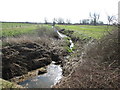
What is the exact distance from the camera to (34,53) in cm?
1487

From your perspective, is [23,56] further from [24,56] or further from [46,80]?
[46,80]

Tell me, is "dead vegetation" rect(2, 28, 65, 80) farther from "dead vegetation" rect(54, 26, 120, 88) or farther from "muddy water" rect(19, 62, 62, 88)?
"dead vegetation" rect(54, 26, 120, 88)

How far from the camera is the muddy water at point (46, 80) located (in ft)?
31.6

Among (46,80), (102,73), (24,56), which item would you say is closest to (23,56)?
(24,56)

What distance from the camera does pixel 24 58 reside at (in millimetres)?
13461

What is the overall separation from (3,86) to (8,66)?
5.12 meters

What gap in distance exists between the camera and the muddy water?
31.6 ft

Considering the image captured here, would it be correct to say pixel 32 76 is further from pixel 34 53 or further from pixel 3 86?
pixel 3 86

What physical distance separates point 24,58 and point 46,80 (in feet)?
13.9

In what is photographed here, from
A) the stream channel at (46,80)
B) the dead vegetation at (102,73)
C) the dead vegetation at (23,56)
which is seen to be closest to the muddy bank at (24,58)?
the dead vegetation at (23,56)

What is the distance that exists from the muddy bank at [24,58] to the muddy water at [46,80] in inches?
65.4

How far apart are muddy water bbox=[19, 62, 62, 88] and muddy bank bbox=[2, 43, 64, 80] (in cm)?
166

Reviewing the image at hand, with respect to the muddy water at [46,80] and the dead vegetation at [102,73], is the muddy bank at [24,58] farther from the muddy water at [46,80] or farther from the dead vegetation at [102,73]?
the dead vegetation at [102,73]

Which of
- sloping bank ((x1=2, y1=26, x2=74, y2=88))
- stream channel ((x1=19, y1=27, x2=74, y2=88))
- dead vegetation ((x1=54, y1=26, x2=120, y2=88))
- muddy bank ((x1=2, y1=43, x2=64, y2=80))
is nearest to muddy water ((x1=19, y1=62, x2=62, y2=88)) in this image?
stream channel ((x1=19, y1=27, x2=74, y2=88))
